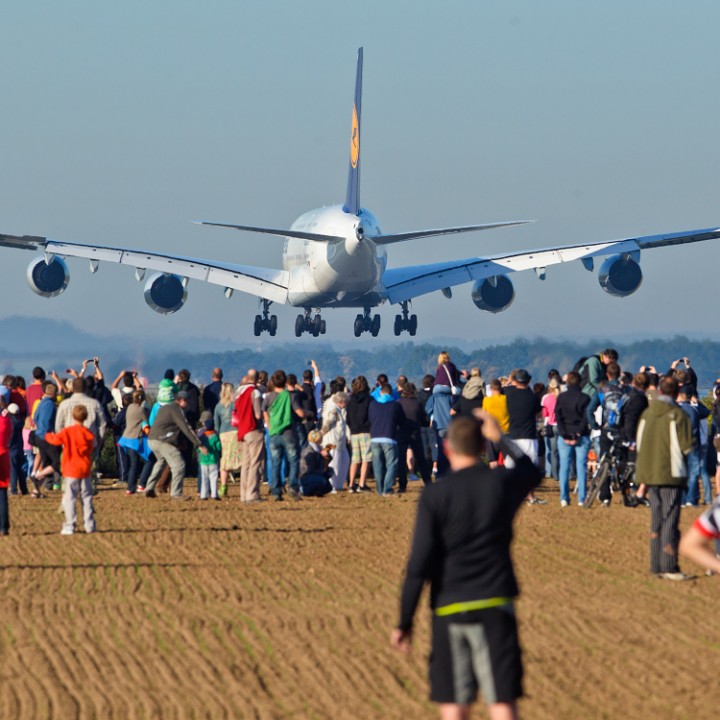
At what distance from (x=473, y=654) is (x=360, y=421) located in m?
16.4

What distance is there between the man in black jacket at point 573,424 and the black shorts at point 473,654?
13509 mm

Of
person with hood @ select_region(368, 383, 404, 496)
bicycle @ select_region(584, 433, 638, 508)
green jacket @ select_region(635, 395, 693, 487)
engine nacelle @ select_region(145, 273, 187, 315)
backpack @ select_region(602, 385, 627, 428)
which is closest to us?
green jacket @ select_region(635, 395, 693, 487)

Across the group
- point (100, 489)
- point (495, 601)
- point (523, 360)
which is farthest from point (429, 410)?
point (523, 360)

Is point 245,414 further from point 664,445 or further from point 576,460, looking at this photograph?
point 664,445

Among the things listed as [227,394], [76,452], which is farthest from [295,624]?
[227,394]

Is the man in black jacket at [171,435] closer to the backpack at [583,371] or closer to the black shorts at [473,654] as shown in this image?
the backpack at [583,371]

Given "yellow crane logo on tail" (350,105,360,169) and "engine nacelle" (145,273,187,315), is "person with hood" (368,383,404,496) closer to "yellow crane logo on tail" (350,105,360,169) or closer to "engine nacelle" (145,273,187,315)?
"engine nacelle" (145,273,187,315)

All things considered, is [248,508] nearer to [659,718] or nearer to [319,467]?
[319,467]

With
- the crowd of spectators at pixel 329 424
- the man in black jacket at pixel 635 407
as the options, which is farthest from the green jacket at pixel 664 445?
the crowd of spectators at pixel 329 424

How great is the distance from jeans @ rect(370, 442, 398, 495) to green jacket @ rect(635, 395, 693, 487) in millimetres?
9095

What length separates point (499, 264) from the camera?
152 feet

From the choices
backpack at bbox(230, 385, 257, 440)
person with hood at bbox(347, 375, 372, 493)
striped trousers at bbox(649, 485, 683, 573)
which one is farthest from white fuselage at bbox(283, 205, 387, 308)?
striped trousers at bbox(649, 485, 683, 573)

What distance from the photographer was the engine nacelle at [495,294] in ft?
158

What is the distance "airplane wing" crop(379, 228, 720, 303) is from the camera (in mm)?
42719
